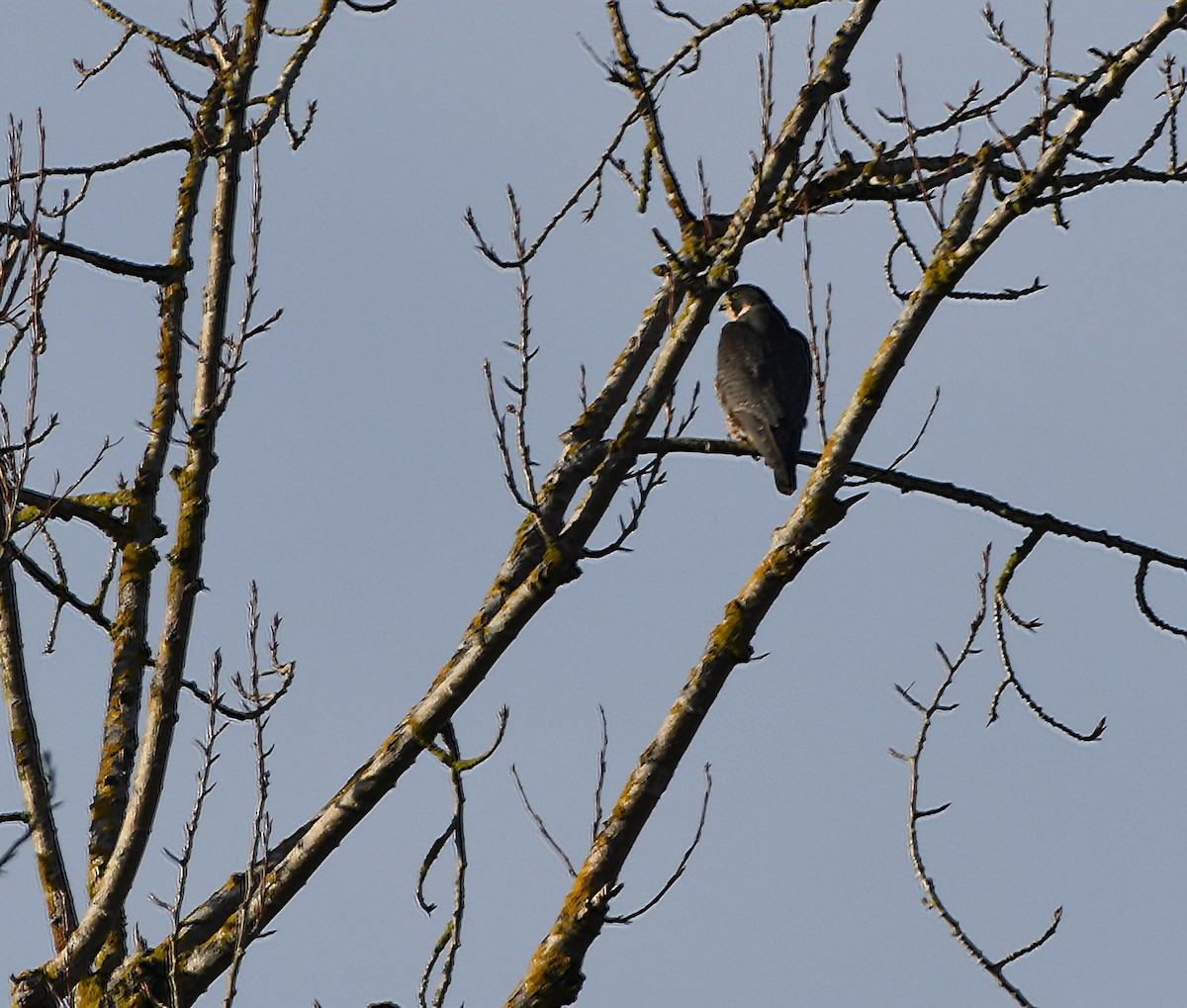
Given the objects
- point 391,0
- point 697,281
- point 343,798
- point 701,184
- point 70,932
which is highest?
point 391,0

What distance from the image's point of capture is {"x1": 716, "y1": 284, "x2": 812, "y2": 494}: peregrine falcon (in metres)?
8.61

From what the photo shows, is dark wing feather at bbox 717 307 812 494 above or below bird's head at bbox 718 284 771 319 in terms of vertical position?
below

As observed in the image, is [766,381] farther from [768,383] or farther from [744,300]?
[744,300]

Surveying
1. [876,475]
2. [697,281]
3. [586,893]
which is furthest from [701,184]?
[586,893]

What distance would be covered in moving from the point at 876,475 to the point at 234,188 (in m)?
3.25

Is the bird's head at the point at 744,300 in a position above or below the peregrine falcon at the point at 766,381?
above

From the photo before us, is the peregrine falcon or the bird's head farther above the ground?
the bird's head

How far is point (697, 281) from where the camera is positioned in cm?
512

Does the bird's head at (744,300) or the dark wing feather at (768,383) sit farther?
the bird's head at (744,300)

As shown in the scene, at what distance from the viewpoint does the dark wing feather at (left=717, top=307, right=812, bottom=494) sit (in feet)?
28.1

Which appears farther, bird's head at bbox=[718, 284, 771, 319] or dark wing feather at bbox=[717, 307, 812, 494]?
bird's head at bbox=[718, 284, 771, 319]

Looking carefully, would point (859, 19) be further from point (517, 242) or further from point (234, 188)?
point (234, 188)

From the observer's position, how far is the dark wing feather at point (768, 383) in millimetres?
8578

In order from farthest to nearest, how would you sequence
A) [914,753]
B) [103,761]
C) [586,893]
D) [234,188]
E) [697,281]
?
[234,188]
[103,761]
[914,753]
[697,281]
[586,893]
